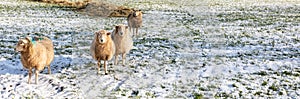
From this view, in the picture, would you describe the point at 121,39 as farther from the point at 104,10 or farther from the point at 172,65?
the point at 104,10

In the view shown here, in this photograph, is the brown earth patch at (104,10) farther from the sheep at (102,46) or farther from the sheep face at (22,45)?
the sheep face at (22,45)

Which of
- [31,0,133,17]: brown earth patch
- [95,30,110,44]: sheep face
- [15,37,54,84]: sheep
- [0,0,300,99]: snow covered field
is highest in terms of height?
[31,0,133,17]: brown earth patch

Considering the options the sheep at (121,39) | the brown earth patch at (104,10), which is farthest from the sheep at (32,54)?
the brown earth patch at (104,10)

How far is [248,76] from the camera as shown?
10344mm

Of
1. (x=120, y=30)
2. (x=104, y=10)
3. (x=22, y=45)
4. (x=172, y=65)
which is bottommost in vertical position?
(x=172, y=65)

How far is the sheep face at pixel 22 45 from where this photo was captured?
330 inches

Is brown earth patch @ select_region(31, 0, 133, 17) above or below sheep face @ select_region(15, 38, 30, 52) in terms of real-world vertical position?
above

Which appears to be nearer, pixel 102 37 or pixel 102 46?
pixel 102 37

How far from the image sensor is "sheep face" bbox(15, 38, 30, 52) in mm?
8391

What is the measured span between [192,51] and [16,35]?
8.85 meters

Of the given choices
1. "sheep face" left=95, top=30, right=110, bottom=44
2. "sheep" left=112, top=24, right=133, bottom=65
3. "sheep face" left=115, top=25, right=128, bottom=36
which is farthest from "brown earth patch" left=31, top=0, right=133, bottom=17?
"sheep face" left=95, top=30, right=110, bottom=44

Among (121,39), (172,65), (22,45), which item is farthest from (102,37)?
(172,65)

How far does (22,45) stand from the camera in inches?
333

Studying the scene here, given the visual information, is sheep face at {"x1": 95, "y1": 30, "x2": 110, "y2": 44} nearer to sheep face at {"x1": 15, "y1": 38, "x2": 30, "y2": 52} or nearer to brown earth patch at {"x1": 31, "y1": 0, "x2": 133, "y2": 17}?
sheep face at {"x1": 15, "y1": 38, "x2": 30, "y2": 52}
